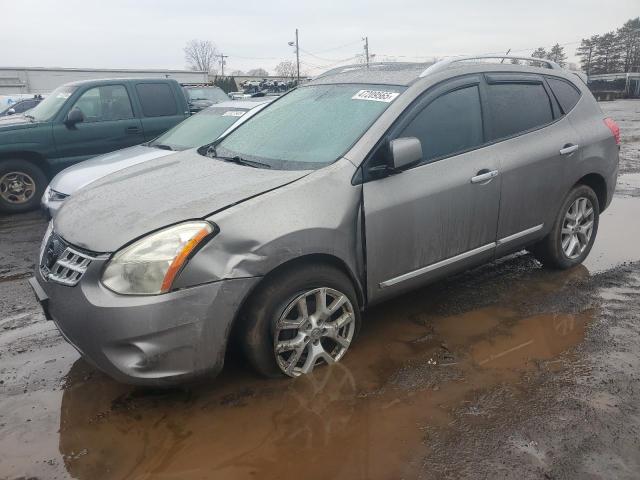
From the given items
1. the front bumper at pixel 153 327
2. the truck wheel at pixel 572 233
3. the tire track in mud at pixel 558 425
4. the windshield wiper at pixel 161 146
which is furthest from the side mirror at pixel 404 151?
the windshield wiper at pixel 161 146

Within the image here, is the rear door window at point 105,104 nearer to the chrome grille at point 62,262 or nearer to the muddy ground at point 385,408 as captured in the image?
the muddy ground at point 385,408

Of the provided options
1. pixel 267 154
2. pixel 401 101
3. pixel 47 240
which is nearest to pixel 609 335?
pixel 401 101

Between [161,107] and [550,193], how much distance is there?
6115mm

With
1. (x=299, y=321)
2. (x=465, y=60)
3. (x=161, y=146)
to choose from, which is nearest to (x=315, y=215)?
(x=299, y=321)

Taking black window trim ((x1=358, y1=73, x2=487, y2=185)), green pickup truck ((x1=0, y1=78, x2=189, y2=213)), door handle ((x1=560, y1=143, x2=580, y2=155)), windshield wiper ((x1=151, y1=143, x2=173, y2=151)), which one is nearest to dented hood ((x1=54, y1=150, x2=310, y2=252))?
black window trim ((x1=358, y1=73, x2=487, y2=185))

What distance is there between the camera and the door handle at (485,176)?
3.55 m

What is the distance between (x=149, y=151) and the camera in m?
6.19

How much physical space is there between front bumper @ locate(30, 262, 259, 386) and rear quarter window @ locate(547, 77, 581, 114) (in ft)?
10.4

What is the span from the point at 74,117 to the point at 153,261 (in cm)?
571

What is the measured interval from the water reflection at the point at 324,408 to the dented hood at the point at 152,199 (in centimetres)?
93

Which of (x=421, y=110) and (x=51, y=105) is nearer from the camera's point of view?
(x=421, y=110)

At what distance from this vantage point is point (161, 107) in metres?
8.10

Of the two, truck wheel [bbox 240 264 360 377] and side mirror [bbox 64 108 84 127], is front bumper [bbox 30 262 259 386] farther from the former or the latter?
side mirror [bbox 64 108 84 127]

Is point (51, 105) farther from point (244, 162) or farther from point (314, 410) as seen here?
point (314, 410)
